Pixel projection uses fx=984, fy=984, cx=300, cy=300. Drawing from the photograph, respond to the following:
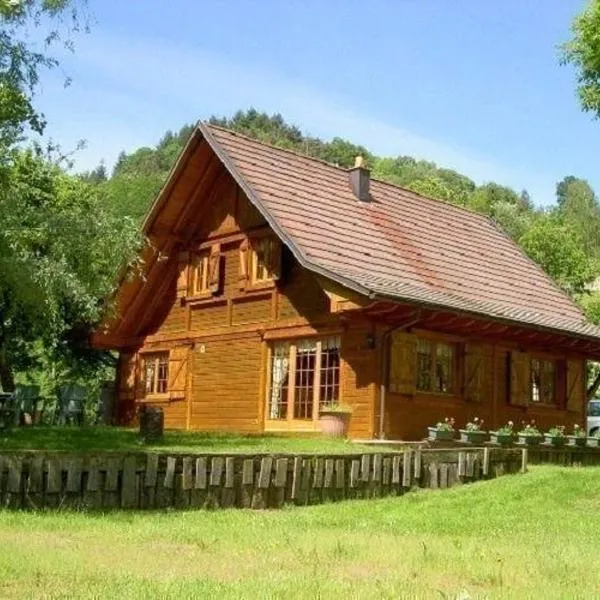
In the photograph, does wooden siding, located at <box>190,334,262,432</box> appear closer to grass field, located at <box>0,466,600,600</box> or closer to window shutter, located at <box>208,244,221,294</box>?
window shutter, located at <box>208,244,221,294</box>

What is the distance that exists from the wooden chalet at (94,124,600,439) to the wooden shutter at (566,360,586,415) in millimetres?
50

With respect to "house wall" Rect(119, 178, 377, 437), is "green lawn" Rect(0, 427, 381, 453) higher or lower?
lower

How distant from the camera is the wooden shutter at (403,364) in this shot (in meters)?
19.3

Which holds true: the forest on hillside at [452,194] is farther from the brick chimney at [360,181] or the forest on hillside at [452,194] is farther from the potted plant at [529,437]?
the potted plant at [529,437]

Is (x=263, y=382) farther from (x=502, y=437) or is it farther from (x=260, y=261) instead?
(x=502, y=437)

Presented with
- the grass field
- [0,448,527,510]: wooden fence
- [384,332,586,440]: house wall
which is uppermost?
[384,332,586,440]: house wall

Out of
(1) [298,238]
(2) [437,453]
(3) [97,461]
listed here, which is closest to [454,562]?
(3) [97,461]

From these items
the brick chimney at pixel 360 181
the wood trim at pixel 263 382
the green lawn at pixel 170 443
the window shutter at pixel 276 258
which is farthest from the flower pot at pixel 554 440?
the brick chimney at pixel 360 181

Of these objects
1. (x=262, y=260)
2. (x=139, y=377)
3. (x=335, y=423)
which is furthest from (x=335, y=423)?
(x=139, y=377)

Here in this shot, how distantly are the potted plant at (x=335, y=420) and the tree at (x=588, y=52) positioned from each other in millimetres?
7217

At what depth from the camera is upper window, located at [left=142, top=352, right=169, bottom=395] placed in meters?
25.6

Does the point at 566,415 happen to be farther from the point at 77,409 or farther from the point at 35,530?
the point at 35,530

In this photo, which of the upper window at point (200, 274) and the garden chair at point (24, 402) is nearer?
the upper window at point (200, 274)

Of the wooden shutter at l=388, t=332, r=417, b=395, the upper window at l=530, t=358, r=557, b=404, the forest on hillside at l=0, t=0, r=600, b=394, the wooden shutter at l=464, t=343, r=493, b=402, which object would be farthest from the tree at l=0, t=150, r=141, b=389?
the upper window at l=530, t=358, r=557, b=404
